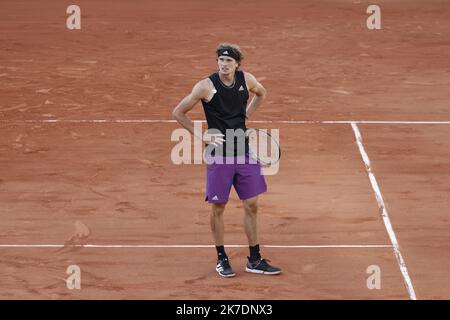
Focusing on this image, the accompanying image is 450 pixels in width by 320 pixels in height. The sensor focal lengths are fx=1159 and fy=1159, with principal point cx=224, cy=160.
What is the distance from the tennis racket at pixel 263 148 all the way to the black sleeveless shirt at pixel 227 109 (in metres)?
0.16

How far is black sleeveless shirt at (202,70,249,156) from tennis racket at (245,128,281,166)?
161 mm

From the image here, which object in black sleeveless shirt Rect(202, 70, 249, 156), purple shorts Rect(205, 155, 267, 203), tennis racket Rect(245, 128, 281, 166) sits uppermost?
black sleeveless shirt Rect(202, 70, 249, 156)

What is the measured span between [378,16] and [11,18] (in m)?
7.29

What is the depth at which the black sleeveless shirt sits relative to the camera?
34.2ft

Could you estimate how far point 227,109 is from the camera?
34.3ft

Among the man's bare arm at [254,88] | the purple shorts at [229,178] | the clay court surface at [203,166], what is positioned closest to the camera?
the purple shorts at [229,178]

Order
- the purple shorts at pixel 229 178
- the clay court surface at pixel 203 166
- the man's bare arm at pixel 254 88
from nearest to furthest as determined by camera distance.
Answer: the purple shorts at pixel 229 178 < the man's bare arm at pixel 254 88 < the clay court surface at pixel 203 166

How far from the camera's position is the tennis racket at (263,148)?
10.7 meters

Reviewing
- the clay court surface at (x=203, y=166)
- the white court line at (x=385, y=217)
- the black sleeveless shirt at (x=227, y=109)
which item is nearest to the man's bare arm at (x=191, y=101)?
the black sleeveless shirt at (x=227, y=109)

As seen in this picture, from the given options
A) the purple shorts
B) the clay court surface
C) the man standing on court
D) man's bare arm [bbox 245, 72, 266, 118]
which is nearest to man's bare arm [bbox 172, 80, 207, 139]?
the man standing on court

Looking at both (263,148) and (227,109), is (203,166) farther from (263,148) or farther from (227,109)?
(227,109)

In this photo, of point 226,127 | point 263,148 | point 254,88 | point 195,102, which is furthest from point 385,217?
point 195,102

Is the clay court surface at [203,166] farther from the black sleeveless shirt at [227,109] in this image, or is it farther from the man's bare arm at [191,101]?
the man's bare arm at [191,101]

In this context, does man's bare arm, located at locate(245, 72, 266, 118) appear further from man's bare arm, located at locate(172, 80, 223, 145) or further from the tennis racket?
man's bare arm, located at locate(172, 80, 223, 145)
